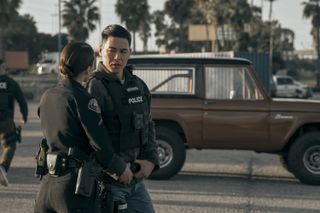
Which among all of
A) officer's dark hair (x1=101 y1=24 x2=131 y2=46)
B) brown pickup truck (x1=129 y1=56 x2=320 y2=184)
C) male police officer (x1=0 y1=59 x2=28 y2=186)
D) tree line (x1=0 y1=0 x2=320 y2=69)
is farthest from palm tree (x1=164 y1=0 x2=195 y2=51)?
officer's dark hair (x1=101 y1=24 x2=131 y2=46)

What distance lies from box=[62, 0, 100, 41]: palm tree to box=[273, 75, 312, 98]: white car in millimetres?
23265

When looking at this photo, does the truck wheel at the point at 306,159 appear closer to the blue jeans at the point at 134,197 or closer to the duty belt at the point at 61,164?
the blue jeans at the point at 134,197

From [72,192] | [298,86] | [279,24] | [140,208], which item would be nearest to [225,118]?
[140,208]

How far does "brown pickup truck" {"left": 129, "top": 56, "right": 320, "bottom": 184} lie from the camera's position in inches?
354

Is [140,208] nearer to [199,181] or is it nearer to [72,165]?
[72,165]

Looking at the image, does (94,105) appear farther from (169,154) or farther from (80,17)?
(80,17)

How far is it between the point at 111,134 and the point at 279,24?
338 ft

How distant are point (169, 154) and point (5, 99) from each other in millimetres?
2445

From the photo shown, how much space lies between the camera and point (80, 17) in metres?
59.0

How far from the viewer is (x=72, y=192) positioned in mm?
3424

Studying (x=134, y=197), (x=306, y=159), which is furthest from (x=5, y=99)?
(x=134, y=197)

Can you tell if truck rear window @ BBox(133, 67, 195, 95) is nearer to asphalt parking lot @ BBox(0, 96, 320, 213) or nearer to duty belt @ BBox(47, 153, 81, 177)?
asphalt parking lot @ BBox(0, 96, 320, 213)

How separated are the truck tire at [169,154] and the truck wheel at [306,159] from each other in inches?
61.8

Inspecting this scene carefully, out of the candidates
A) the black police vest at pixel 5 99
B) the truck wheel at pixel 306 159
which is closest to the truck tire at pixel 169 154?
the truck wheel at pixel 306 159
